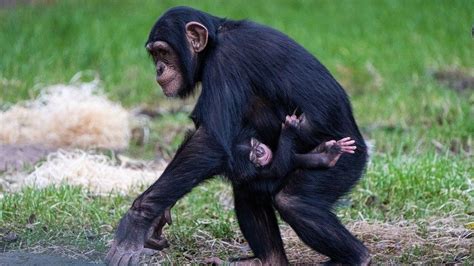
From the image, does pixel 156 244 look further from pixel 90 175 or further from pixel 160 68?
pixel 90 175

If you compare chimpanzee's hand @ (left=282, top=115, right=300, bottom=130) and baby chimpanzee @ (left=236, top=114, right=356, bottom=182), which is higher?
chimpanzee's hand @ (left=282, top=115, right=300, bottom=130)

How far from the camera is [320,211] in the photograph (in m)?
5.12

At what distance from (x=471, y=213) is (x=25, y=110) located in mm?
4717

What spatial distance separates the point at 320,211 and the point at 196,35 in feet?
3.88

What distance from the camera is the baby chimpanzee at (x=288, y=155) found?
5215mm

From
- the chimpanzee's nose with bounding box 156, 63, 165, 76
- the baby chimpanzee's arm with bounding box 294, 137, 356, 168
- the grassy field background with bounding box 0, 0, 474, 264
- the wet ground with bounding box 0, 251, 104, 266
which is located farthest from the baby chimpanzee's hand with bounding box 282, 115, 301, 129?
the wet ground with bounding box 0, 251, 104, 266

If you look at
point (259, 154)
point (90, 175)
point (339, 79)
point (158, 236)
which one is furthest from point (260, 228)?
point (339, 79)

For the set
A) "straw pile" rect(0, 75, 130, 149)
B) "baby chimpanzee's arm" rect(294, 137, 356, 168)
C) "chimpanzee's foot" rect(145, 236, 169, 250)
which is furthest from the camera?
"straw pile" rect(0, 75, 130, 149)

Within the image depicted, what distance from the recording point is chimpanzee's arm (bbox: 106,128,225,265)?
5059 mm

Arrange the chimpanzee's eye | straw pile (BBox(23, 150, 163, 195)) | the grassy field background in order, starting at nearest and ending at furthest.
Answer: the chimpanzee's eye, the grassy field background, straw pile (BBox(23, 150, 163, 195))

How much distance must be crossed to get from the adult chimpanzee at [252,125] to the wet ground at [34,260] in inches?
15.3

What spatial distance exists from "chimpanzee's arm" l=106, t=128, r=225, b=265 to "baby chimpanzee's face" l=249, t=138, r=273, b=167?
0.21 metres

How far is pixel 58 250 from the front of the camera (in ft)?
18.9

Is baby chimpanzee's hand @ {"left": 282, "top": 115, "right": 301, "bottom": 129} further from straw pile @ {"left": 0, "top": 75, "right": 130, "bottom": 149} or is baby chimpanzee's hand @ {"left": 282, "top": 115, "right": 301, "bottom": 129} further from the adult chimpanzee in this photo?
straw pile @ {"left": 0, "top": 75, "right": 130, "bottom": 149}
